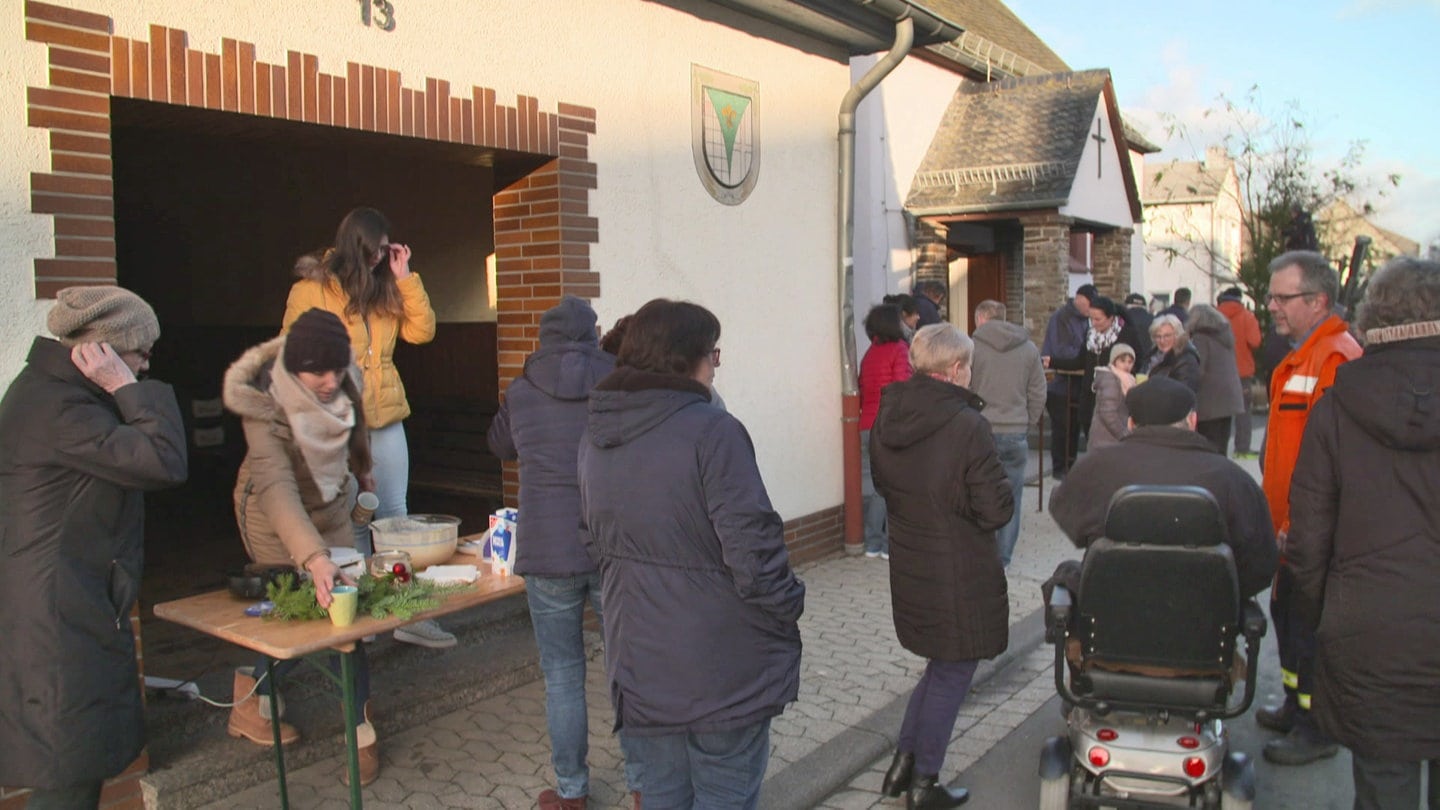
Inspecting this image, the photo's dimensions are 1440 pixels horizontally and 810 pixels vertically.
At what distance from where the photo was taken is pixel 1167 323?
24.0 feet

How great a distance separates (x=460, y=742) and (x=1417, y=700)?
3.35 metres

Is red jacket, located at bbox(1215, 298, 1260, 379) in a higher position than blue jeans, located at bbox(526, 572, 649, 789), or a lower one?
higher

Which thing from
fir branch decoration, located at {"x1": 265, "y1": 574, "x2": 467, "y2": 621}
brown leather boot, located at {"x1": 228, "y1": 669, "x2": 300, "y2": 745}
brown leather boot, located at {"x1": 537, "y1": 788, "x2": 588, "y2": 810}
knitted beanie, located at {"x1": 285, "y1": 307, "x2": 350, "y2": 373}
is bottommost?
brown leather boot, located at {"x1": 537, "y1": 788, "x2": 588, "y2": 810}

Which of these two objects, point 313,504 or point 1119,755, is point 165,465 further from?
point 1119,755

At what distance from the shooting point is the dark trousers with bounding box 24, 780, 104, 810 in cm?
290

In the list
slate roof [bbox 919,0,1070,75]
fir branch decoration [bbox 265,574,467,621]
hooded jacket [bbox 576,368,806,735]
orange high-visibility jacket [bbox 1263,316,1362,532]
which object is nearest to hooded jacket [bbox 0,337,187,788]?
fir branch decoration [bbox 265,574,467,621]

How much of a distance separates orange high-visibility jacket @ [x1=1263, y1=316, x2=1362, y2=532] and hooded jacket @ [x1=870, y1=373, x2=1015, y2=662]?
47.2 inches

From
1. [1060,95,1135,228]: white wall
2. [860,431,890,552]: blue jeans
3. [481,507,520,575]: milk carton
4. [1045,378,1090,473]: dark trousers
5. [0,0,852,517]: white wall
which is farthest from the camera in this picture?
[1060,95,1135,228]: white wall

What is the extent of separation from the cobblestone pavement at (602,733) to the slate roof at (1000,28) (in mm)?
9146

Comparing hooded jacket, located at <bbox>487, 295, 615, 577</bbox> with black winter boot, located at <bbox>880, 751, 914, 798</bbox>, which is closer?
hooded jacket, located at <bbox>487, 295, 615, 577</bbox>

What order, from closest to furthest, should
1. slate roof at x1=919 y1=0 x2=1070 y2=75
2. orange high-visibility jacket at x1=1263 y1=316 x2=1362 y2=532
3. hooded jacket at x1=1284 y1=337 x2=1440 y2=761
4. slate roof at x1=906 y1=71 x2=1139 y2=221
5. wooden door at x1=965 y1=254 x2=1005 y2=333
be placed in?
hooded jacket at x1=1284 y1=337 x2=1440 y2=761
orange high-visibility jacket at x1=1263 y1=316 x2=1362 y2=532
slate roof at x1=906 y1=71 x2=1139 y2=221
wooden door at x1=965 y1=254 x2=1005 y2=333
slate roof at x1=919 y1=0 x2=1070 y2=75

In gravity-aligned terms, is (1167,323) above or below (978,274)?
below

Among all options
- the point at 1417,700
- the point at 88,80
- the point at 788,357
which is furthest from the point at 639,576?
the point at 788,357

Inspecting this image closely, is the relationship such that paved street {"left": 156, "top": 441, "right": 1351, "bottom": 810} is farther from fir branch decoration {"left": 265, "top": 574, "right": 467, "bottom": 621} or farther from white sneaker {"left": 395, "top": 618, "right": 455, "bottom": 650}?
fir branch decoration {"left": 265, "top": 574, "right": 467, "bottom": 621}
